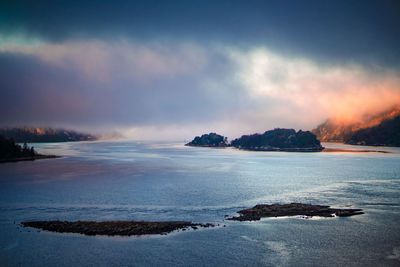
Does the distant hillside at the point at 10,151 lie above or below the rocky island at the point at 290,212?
above

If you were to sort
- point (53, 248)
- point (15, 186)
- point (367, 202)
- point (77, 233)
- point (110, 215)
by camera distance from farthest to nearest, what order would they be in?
1. point (15, 186)
2. point (367, 202)
3. point (110, 215)
4. point (77, 233)
5. point (53, 248)

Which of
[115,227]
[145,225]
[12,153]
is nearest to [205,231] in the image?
[145,225]

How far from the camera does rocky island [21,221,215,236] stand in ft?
120

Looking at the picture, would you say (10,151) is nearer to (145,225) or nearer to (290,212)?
(145,225)

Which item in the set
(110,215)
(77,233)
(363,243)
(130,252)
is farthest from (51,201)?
(363,243)

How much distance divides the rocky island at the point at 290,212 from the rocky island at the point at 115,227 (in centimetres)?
741

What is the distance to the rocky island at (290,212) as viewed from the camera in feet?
143

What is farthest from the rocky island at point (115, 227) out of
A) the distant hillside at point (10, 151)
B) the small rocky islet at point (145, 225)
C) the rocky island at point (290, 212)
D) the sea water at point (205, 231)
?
the distant hillside at point (10, 151)

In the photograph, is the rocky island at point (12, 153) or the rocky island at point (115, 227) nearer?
the rocky island at point (115, 227)

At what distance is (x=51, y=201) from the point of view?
55062 millimetres

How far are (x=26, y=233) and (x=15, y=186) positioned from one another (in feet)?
145

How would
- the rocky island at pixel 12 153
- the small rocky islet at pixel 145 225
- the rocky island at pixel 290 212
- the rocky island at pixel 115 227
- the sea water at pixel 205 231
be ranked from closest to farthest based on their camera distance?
the sea water at pixel 205 231 < the rocky island at pixel 115 227 < the small rocky islet at pixel 145 225 < the rocky island at pixel 290 212 < the rocky island at pixel 12 153

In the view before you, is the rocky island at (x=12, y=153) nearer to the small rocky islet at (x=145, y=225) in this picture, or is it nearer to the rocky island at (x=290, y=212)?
the small rocky islet at (x=145, y=225)

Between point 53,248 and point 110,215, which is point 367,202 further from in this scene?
point 53,248
